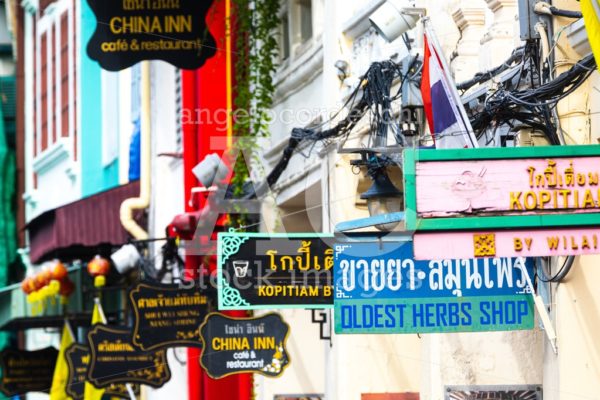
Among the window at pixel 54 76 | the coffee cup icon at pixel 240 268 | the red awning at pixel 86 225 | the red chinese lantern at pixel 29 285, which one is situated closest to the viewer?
the coffee cup icon at pixel 240 268

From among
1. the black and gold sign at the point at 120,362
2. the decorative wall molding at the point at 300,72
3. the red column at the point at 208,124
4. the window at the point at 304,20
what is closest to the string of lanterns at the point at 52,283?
the red column at the point at 208,124

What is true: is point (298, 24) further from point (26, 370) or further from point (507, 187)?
point (507, 187)

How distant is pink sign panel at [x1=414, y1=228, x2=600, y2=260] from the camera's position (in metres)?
8.21

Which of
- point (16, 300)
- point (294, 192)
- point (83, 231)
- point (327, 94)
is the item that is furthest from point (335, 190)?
point (16, 300)

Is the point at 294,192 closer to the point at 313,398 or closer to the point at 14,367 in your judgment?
the point at 313,398

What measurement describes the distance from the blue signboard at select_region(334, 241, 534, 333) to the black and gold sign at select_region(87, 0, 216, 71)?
7.61 m

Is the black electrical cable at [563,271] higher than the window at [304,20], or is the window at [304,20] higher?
the window at [304,20]

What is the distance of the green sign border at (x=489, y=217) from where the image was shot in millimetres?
8156

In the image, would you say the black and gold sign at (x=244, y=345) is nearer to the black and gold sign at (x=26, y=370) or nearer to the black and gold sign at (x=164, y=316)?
the black and gold sign at (x=164, y=316)

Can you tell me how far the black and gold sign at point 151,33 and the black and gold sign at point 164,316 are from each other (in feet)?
8.01

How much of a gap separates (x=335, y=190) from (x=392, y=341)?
1442mm

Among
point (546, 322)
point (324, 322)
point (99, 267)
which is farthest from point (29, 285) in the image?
point (546, 322)

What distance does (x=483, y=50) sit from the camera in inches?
453

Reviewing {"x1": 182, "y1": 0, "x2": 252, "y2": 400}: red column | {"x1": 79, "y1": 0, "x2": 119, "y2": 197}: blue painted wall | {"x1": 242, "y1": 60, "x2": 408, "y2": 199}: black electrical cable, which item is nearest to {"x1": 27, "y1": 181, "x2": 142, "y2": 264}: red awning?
{"x1": 79, "y1": 0, "x2": 119, "y2": 197}: blue painted wall
